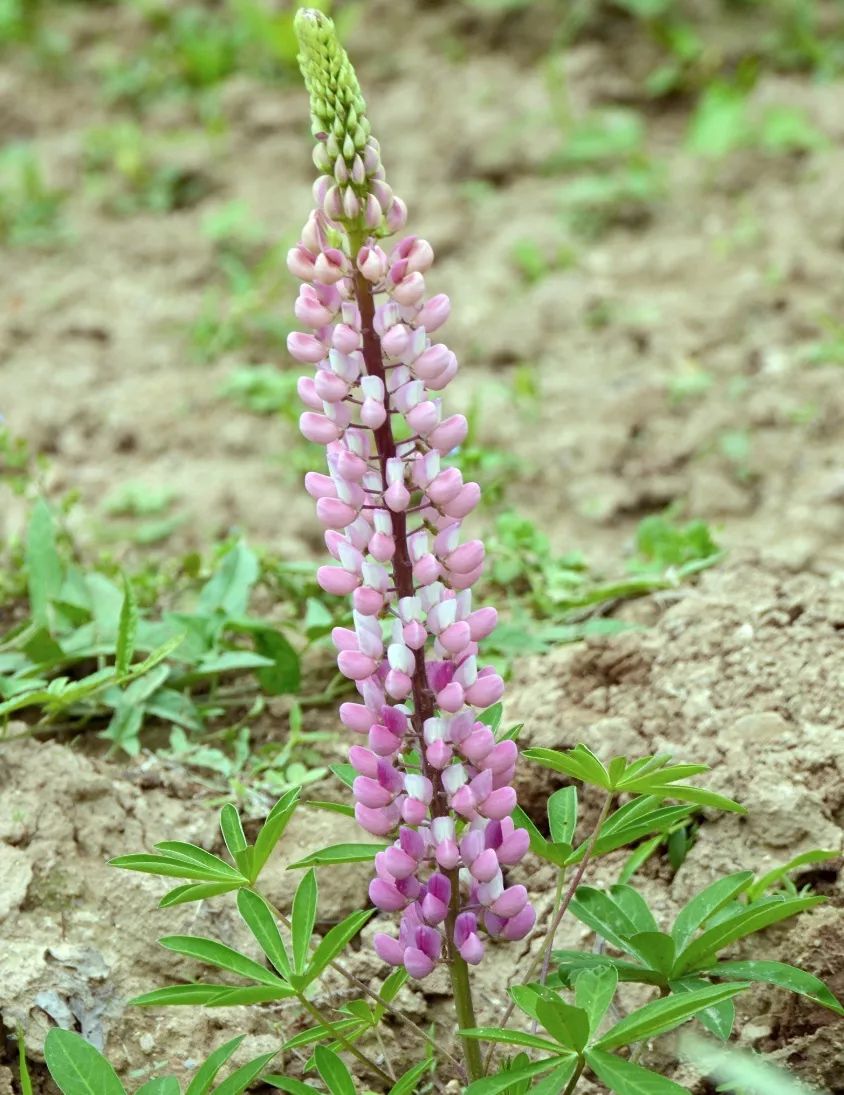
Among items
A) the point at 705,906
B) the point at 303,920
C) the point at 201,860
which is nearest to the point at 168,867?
the point at 201,860

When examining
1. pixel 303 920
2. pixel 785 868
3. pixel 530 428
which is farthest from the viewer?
pixel 530 428

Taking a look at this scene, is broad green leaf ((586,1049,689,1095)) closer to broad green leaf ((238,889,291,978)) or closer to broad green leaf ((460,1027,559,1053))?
broad green leaf ((460,1027,559,1053))

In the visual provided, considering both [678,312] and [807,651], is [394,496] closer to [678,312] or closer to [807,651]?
[807,651]

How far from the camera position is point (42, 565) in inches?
114

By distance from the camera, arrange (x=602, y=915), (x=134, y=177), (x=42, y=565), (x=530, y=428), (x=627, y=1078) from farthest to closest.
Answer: (x=134, y=177)
(x=530, y=428)
(x=42, y=565)
(x=602, y=915)
(x=627, y=1078)

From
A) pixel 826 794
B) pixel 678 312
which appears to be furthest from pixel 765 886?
pixel 678 312

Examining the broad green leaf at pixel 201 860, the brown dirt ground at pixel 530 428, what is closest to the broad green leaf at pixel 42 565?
the brown dirt ground at pixel 530 428

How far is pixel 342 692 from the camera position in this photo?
2840mm

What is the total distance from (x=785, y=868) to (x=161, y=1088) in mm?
962

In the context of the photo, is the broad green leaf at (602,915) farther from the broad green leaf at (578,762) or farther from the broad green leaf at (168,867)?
the broad green leaf at (168,867)

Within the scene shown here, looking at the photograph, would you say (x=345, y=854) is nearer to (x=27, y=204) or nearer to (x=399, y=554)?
(x=399, y=554)

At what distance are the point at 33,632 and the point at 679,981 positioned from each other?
4.70 ft

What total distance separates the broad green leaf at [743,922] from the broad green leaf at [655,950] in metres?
0.02

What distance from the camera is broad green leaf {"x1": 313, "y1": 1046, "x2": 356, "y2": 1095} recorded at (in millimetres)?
1749
